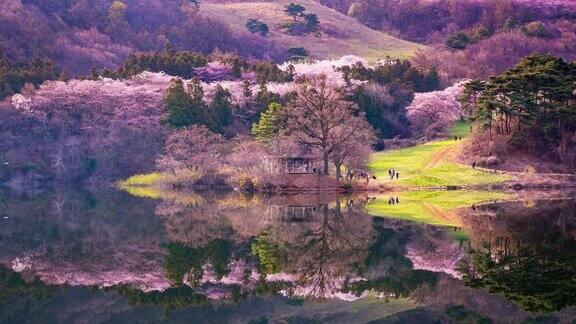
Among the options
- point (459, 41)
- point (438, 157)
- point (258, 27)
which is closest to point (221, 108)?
point (438, 157)

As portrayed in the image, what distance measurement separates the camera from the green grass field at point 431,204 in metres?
41.9

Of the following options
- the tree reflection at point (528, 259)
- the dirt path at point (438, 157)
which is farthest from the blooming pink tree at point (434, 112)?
the tree reflection at point (528, 259)

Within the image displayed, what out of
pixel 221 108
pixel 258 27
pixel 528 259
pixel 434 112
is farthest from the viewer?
pixel 258 27

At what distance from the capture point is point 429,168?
63969 millimetres

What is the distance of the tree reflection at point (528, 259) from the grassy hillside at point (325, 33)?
89.5m

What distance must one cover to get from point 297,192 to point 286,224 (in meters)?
21.7

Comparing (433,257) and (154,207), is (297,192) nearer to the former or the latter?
(154,207)

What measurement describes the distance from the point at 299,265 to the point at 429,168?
123ft

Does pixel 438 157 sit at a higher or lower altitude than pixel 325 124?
lower

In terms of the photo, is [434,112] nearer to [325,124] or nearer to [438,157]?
[438,157]

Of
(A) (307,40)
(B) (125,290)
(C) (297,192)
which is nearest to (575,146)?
(C) (297,192)

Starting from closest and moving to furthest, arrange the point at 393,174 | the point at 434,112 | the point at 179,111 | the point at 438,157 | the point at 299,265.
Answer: the point at 299,265, the point at 393,174, the point at 438,157, the point at 179,111, the point at 434,112

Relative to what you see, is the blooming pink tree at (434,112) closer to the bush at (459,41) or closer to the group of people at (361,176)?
the group of people at (361,176)

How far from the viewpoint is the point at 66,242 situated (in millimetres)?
37438
